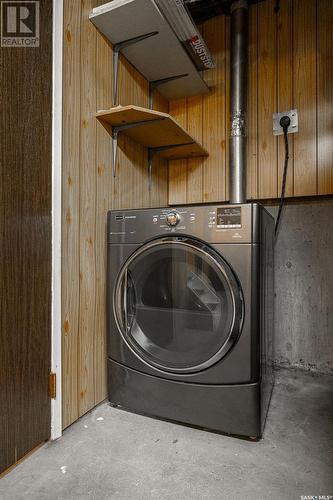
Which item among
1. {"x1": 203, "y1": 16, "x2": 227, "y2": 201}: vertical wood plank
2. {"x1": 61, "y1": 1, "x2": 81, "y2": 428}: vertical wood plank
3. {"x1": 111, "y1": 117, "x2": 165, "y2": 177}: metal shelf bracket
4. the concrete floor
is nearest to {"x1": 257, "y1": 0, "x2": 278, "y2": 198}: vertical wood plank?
{"x1": 203, "y1": 16, "x2": 227, "y2": 201}: vertical wood plank

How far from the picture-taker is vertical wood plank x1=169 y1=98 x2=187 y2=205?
2.21 m

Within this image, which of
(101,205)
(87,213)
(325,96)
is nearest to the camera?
(87,213)

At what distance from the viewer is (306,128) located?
1833 mm

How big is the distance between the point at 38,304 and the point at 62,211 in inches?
15.3

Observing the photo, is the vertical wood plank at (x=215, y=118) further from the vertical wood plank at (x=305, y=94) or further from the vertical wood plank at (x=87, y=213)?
the vertical wood plank at (x=87, y=213)

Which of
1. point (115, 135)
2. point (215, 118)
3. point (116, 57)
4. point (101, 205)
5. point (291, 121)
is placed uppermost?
point (116, 57)

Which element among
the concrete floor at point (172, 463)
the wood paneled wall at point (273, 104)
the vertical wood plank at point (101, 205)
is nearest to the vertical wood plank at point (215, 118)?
the wood paneled wall at point (273, 104)

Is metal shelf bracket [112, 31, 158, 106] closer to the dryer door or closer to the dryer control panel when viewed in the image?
the dryer control panel

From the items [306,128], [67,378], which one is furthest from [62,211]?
[306,128]

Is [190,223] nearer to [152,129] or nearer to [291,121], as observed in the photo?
[152,129]

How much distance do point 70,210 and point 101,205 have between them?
0.23 metres

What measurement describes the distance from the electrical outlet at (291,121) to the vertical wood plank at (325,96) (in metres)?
0.13

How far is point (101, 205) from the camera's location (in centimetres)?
152

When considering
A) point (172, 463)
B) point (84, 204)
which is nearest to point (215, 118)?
point (84, 204)
